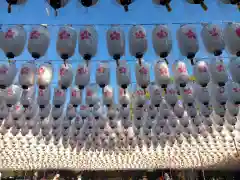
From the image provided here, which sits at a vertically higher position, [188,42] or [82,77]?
[188,42]

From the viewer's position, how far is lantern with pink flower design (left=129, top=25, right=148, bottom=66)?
4762 mm

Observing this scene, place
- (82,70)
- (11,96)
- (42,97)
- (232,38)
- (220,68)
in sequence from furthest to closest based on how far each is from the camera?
(42,97) < (11,96) < (82,70) < (220,68) < (232,38)

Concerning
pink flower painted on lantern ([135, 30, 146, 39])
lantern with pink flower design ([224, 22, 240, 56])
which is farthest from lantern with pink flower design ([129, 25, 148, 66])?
lantern with pink flower design ([224, 22, 240, 56])

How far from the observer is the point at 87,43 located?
479cm

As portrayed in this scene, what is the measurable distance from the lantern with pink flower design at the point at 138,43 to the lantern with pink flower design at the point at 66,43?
1.23 m

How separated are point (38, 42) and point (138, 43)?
2105mm

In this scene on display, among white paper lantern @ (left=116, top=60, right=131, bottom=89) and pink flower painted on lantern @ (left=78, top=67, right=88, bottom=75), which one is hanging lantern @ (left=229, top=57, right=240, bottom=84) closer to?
white paper lantern @ (left=116, top=60, right=131, bottom=89)

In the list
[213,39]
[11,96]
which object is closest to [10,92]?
[11,96]

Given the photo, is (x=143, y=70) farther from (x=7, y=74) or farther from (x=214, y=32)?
(x=7, y=74)

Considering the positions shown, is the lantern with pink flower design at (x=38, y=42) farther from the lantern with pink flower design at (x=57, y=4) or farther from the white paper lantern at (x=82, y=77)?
the lantern with pink flower design at (x=57, y=4)

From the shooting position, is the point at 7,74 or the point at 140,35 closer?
the point at 140,35

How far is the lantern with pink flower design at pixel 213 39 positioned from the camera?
4.73 meters

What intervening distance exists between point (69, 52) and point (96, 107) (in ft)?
12.8

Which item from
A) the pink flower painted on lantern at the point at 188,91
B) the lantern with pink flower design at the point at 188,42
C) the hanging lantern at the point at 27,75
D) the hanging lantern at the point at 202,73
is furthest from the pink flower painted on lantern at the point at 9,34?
the pink flower painted on lantern at the point at 188,91
